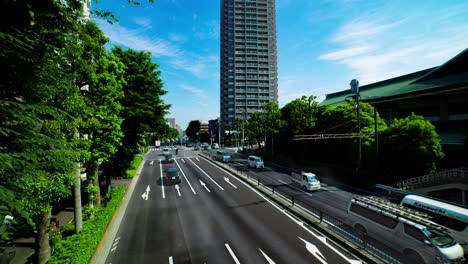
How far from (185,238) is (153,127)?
46.6ft

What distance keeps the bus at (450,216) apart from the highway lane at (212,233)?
265 inches

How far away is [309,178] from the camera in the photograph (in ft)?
78.3

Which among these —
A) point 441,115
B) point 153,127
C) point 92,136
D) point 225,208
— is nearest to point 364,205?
point 225,208

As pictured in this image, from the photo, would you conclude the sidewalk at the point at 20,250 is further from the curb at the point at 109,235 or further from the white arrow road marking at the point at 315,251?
the white arrow road marking at the point at 315,251

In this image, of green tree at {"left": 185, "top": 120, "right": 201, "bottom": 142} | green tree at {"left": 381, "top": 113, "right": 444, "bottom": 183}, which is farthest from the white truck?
green tree at {"left": 185, "top": 120, "right": 201, "bottom": 142}

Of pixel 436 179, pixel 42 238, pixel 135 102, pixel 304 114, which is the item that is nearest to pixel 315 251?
pixel 42 238

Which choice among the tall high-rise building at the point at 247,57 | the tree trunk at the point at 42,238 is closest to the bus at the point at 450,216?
the tree trunk at the point at 42,238

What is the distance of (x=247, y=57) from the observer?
356 feet

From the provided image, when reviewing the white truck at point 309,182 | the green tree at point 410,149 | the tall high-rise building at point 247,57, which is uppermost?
the tall high-rise building at point 247,57

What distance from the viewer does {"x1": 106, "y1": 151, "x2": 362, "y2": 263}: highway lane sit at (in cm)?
1119

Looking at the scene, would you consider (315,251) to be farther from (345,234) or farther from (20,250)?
(20,250)

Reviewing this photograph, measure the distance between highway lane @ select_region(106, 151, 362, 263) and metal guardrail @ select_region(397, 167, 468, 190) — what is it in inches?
598

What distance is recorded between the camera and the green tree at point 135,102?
799 inches

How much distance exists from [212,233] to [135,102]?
574 inches
